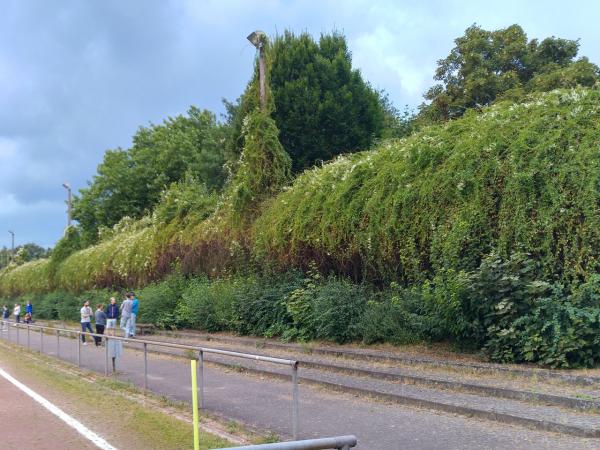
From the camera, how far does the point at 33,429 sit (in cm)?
817

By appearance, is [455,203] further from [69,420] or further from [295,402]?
[69,420]

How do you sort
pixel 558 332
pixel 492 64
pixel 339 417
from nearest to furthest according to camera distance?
1. pixel 339 417
2. pixel 558 332
3. pixel 492 64

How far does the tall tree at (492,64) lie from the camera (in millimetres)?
26031

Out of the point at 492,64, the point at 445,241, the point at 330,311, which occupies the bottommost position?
the point at 330,311

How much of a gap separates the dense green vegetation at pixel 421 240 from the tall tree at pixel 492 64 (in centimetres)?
190

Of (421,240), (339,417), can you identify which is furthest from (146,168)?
(339,417)

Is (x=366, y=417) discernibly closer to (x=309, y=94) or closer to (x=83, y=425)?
(x=83, y=425)

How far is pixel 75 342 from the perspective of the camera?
647 inches

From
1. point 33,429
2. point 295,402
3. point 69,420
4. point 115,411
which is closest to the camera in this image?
point 295,402

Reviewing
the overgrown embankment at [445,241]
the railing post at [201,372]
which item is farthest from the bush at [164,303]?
the railing post at [201,372]

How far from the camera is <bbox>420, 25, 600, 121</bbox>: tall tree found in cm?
2603

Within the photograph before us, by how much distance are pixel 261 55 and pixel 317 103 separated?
604 centimetres

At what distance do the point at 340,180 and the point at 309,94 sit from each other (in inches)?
496

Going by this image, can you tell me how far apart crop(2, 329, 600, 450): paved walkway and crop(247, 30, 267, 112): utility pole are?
11.6 metres
